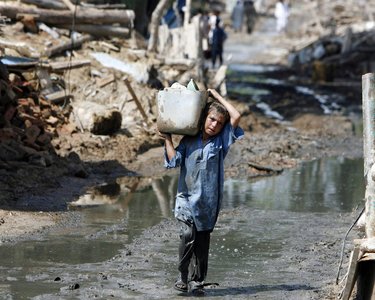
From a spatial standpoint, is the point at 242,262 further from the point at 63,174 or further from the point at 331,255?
the point at 63,174

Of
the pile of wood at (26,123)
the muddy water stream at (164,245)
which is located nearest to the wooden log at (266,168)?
the muddy water stream at (164,245)

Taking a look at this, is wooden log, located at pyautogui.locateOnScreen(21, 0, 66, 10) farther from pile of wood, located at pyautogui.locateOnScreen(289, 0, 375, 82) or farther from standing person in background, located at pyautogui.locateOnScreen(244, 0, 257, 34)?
standing person in background, located at pyautogui.locateOnScreen(244, 0, 257, 34)

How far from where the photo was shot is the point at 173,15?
28.6m

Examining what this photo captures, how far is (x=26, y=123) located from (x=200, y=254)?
7.56 meters

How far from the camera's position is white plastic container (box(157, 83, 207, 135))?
806 centimetres

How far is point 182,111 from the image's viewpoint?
26.5 ft

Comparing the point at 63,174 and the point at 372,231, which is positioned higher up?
the point at 372,231

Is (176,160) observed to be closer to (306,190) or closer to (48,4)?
(306,190)

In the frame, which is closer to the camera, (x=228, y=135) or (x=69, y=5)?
(x=228, y=135)

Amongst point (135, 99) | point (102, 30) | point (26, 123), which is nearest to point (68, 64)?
point (135, 99)

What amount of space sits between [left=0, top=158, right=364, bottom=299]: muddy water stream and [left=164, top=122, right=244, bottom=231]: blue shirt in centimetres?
68

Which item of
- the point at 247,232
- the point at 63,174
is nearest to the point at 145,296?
the point at 247,232

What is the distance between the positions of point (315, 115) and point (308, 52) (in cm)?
1087

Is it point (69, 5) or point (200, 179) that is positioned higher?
point (69, 5)
